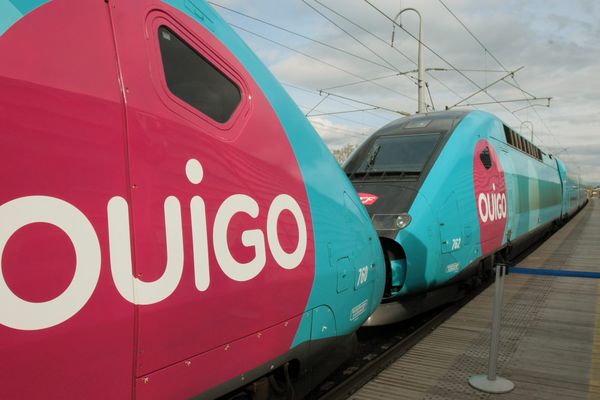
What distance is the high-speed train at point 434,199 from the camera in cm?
537

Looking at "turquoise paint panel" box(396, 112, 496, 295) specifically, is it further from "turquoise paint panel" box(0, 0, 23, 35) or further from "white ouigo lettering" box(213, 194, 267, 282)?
"turquoise paint panel" box(0, 0, 23, 35)

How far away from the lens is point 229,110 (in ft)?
7.38

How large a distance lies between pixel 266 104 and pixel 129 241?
1.18 metres

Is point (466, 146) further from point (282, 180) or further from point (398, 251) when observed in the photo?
point (282, 180)

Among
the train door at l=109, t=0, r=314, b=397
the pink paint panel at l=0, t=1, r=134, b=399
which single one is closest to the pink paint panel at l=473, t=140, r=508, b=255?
the train door at l=109, t=0, r=314, b=397

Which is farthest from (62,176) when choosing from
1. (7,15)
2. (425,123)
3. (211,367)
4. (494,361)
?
(425,123)

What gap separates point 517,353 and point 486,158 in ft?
11.3

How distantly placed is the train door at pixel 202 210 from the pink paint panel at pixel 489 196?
15.9ft

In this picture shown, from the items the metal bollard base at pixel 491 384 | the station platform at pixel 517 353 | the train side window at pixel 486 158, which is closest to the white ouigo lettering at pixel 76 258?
the station platform at pixel 517 353

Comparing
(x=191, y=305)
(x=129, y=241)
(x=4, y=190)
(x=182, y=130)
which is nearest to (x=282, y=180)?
(x=182, y=130)

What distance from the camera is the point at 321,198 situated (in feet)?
9.32

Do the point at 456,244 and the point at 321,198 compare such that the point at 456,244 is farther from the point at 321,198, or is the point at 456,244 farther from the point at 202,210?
the point at 202,210

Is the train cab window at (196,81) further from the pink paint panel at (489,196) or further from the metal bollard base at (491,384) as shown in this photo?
the pink paint panel at (489,196)

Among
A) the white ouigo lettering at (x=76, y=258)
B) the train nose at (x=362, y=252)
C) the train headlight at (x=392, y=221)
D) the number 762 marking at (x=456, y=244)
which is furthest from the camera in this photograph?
the number 762 marking at (x=456, y=244)
